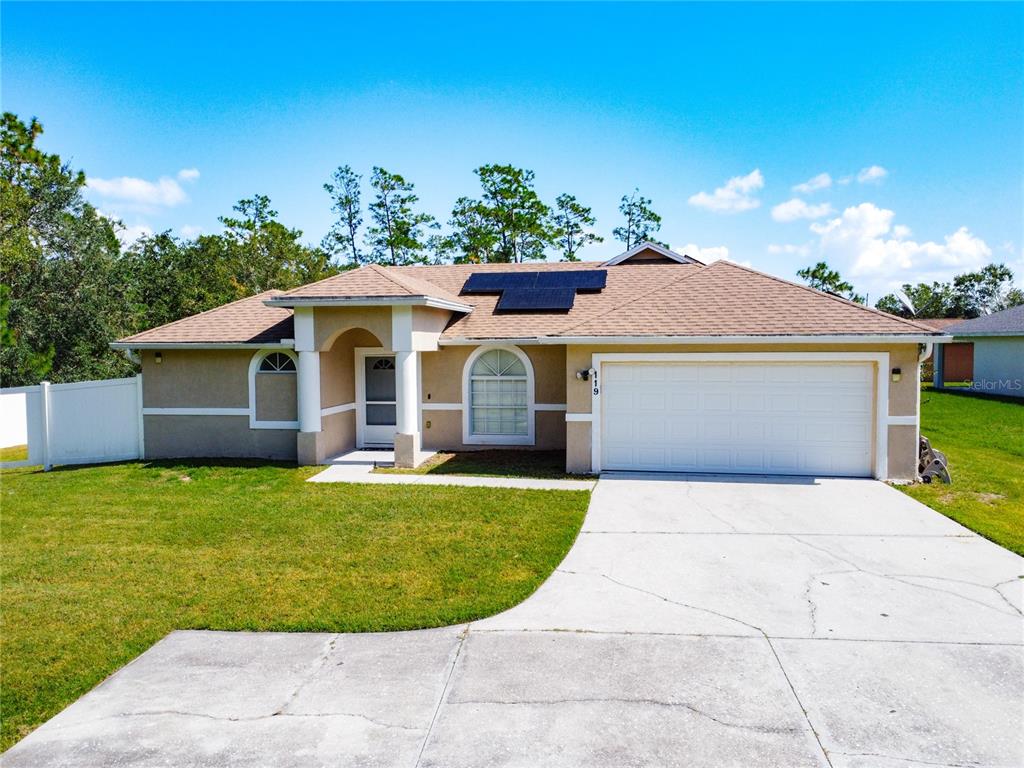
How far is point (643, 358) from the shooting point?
12.1 metres

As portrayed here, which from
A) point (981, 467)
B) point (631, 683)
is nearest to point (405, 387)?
point (631, 683)

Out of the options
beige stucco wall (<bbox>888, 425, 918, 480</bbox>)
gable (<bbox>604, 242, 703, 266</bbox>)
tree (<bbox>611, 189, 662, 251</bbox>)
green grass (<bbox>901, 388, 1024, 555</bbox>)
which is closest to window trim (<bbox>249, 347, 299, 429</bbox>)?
gable (<bbox>604, 242, 703, 266</bbox>)

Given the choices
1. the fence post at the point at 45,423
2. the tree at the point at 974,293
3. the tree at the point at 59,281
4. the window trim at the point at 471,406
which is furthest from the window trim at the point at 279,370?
the tree at the point at 974,293

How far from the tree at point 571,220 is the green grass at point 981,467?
23095mm

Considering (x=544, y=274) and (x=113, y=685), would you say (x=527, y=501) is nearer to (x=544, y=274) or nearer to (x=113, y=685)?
(x=113, y=685)

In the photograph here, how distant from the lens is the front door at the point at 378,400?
1541 centimetres

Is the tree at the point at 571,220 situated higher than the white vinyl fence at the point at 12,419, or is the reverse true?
the tree at the point at 571,220

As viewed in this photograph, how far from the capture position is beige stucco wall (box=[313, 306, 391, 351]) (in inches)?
513

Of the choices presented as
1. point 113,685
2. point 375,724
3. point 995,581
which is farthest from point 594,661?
point 995,581

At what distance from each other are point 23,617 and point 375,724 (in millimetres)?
4081

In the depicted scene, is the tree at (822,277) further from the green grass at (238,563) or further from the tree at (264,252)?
the green grass at (238,563)

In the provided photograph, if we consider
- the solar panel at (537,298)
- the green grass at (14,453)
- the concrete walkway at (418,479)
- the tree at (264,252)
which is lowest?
the green grass at (14,453)

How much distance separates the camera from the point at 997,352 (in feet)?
89.2

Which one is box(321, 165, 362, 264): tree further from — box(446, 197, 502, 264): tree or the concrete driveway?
the concrete driveway
